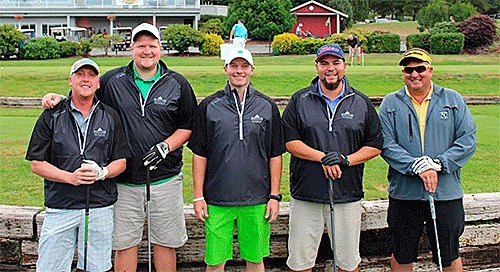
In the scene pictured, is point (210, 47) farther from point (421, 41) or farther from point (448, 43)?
point (448, 43)

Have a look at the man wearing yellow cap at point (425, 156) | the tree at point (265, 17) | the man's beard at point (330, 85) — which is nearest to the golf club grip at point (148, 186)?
the man's beard at point (330, 85)

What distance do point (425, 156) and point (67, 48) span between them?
27765mm

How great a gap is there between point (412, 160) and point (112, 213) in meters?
2.31

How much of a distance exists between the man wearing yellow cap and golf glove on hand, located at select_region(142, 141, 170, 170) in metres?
1.72

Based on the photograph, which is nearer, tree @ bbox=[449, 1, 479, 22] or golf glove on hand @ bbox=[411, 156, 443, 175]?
golf glove on hand @ bbox=[411, 156, 443, 175]

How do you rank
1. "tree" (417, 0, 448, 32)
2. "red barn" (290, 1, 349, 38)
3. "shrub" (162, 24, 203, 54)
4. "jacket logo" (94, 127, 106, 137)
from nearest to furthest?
"jacket logo" (94, 127, 106, 137)
"shrub" (162, 24, 203, 54)
"tree" (417, 0, 448, 32)
"red barn" (290, 1, 349, 38)

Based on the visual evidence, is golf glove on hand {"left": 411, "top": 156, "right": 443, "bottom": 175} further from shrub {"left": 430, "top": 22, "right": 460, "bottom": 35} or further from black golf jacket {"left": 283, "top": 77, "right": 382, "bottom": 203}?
shrub {"left": 430, "top": 22, "right": 460, "bottom": 35}

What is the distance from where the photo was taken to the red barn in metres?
49.1

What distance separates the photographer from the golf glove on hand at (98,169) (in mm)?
4238

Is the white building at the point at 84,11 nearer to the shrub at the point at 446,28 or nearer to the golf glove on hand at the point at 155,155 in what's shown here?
the shrub at the point at 446,28

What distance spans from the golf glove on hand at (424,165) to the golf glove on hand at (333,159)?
1.79 ft

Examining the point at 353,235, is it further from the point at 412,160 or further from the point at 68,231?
the point at 68,231

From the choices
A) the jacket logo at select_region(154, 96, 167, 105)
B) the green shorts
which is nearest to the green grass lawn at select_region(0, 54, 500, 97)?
the jacket logo at select_region(154, 96, 167, 105)

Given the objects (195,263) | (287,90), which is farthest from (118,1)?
(195,263)
